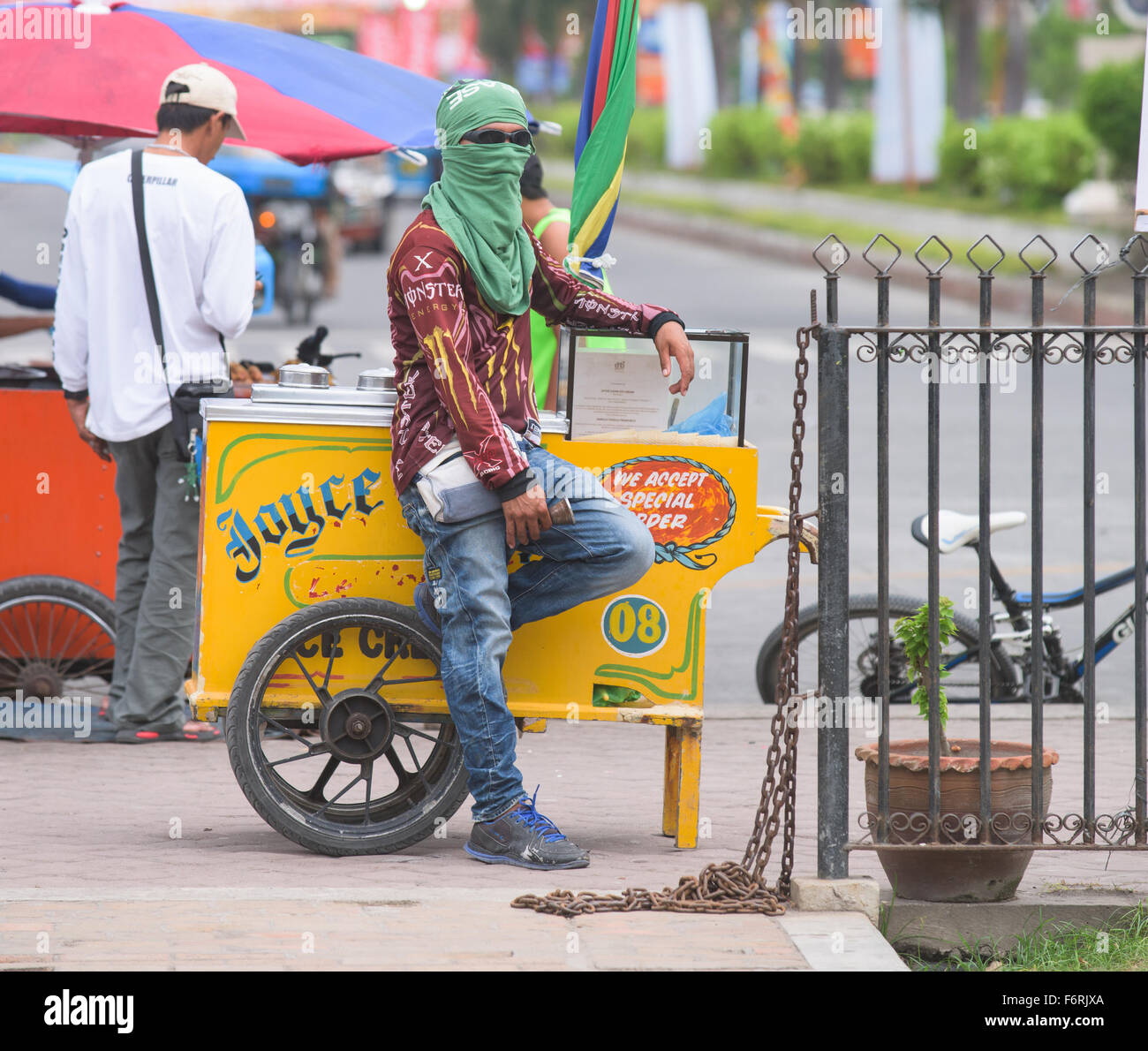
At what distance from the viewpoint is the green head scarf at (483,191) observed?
16.1 feet

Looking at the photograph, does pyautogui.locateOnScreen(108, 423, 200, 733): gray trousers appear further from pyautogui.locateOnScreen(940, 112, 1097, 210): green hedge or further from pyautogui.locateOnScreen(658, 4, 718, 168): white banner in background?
pyautogui.locateOnScreen(658, 4, 718, 168): white banner in background

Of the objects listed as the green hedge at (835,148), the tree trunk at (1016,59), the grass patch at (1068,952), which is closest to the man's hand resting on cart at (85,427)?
the grass patch at (1068,952)

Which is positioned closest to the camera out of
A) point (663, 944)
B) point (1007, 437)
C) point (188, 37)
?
point (663, 944)

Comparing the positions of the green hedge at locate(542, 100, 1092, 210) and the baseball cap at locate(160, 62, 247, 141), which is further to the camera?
the green hedge at locate(542, 100, 1092, 210)

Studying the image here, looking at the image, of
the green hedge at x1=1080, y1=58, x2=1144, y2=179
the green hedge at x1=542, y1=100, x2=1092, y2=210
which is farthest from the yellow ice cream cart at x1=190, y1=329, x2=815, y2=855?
the green hedge at x1=1080, y1=58, x2=1144, y2=179

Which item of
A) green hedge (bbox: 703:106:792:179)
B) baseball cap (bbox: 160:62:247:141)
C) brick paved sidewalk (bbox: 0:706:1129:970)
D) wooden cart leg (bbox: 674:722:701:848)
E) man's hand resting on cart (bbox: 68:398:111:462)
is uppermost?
green hedge (bbox: 703:106:792:179)

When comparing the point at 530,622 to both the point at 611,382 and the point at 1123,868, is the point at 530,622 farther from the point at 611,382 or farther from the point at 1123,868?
the point at 1123,868

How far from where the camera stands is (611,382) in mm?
5293

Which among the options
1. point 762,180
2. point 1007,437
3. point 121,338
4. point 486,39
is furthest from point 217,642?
point 486,39

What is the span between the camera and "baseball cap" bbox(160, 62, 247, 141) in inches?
250

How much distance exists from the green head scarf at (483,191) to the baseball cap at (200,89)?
166cm

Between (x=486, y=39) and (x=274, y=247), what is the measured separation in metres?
50.4

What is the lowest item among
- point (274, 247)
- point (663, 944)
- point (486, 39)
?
point (663, 944)

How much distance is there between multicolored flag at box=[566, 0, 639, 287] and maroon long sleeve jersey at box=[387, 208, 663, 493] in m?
0.76
